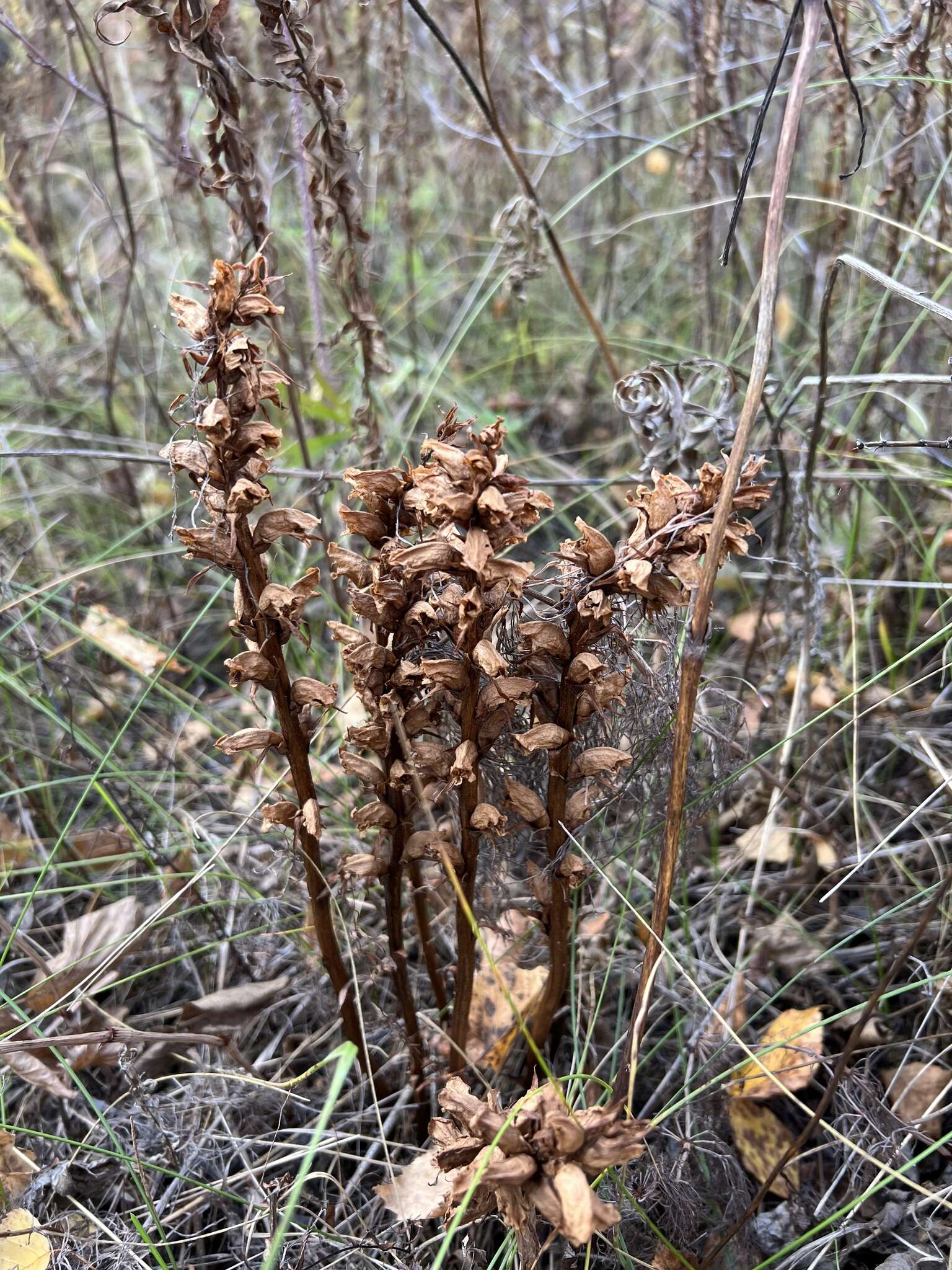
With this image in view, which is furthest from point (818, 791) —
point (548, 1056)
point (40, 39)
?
point (40, 39)

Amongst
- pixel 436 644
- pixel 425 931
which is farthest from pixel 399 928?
pixel 436 644

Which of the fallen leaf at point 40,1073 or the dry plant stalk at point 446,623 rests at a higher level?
the dry plant stalk at point 446,623

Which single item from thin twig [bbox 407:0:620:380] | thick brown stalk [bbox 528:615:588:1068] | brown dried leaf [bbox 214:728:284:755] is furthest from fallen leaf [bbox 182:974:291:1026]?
thin twig [bbox 407:0:620:380]

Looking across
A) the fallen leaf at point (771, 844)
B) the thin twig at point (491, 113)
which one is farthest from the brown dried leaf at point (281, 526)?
the fallen leaf at point (771, 844)

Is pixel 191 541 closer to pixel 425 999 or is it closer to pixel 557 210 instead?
pixel 425 999

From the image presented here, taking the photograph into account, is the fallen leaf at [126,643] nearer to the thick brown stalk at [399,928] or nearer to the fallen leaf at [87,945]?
the fallen leaf at [87,945]

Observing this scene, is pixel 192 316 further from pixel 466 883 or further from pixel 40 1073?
pixel 40 1073

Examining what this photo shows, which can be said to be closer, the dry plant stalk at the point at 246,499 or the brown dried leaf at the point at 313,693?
the dry plant stalk at the point at 246,499

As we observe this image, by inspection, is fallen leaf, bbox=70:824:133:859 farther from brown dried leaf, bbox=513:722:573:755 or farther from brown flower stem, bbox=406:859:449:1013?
brown dried leaf, bbox=513:722:573:755
